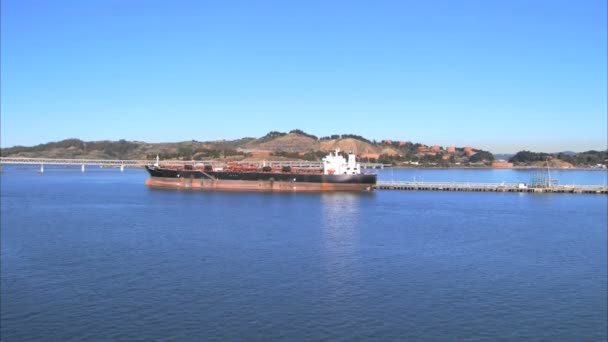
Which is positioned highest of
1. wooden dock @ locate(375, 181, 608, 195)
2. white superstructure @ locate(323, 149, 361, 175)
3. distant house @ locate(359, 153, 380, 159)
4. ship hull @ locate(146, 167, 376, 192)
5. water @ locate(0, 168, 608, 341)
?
distant house @ locate(359, 153, 380, 159)

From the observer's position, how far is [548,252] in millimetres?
19250

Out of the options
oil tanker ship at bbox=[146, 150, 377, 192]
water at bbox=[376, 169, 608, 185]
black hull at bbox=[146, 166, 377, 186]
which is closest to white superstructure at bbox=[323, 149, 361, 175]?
oil tanker ship at bbox=[146, 150, 377, 192]

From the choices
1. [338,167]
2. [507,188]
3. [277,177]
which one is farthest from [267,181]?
[507,188]

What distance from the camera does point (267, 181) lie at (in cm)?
4538

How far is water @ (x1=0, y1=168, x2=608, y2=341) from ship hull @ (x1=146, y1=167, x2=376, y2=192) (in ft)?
52.3

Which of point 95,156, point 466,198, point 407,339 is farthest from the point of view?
point 95,156

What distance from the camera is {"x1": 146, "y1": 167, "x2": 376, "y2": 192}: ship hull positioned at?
44500mm

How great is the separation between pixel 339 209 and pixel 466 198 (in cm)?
1331

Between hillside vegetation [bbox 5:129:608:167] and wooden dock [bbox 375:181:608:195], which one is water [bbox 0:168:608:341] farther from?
hillside vegetation [bbox 5:129:608:167]

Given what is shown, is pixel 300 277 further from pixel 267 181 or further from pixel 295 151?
pixel 295 151

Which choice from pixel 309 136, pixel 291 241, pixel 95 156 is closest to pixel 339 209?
pixel 291 241

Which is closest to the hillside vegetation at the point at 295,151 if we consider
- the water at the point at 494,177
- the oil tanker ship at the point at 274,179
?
the water at the point at 494,177

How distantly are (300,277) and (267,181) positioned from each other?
30156 millimetres

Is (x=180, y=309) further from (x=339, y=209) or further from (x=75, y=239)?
(x=339, y=209)
